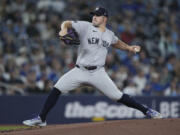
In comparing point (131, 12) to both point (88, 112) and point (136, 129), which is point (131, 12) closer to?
point (88, 112)

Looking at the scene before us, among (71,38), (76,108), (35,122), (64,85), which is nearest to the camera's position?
(71,38)

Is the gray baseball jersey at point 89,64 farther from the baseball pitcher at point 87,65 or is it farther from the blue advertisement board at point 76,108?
the blue advertisement board at point 76,108

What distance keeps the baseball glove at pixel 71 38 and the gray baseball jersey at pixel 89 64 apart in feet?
0.22

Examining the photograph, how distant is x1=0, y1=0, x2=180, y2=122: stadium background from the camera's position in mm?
12930

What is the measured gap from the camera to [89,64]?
24.9 ft

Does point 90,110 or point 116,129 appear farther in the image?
point 90,110

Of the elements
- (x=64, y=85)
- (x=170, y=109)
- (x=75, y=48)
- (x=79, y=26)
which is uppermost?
(x=79, y=26)

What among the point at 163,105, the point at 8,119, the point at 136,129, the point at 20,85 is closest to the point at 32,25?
the point at 20,85

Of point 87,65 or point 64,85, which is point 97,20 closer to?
point 87,65

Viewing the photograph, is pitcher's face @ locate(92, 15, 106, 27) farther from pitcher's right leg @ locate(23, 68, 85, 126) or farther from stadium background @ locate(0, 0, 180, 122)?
stadium background @ locate(0, 0, 180, 122)

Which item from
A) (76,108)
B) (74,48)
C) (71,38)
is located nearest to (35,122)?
(71,38)

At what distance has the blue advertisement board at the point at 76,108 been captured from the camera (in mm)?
12375

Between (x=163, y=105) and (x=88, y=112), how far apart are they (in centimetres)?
197

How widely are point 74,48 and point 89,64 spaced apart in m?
6.51
